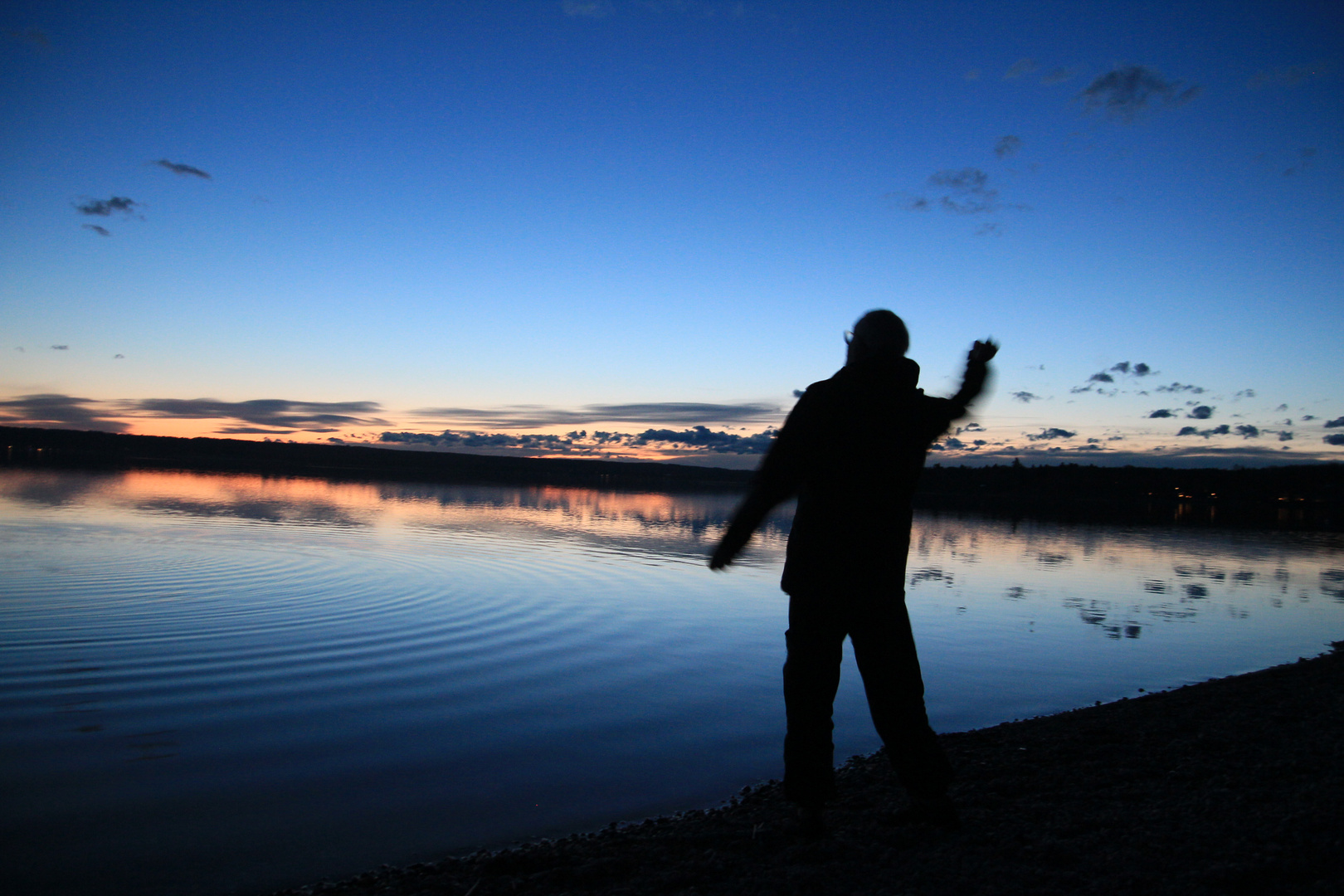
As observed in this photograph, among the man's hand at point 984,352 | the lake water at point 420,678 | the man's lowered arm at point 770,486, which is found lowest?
the lake water at point 420,678

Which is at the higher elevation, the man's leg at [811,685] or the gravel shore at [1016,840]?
the man's leg at [811,685]

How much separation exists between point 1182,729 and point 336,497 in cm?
3507

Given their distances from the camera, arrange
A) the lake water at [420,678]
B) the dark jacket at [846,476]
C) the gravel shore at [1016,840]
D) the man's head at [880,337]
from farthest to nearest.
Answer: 1. the lake water at [420,678]
2. the man's head at [880,337]
3. the dark jacket at [846,476]
4. the gravel shore at [1016,840]

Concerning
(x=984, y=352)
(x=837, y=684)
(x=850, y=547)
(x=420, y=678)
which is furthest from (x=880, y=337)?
(x=420, y=678)

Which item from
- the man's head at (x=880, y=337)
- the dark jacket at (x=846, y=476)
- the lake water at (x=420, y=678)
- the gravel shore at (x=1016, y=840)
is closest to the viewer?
the gravel shore at (x=1016, y=840)

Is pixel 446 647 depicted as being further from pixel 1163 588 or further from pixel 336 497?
pixel 336 497

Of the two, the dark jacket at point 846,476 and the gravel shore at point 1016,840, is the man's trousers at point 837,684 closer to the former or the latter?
the dark jacket at point 846,476

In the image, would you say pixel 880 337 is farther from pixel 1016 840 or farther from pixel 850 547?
pixel 1016 840

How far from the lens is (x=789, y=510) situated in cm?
3500

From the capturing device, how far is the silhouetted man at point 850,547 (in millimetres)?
3182

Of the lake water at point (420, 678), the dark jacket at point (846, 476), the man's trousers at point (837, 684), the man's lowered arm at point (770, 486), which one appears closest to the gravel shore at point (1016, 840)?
the man's trousers at point (837, 684)

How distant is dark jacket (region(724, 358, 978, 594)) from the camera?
10.4 feet

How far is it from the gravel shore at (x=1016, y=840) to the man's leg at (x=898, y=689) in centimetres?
29

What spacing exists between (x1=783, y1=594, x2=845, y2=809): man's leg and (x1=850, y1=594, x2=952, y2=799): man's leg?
0.12 metres
